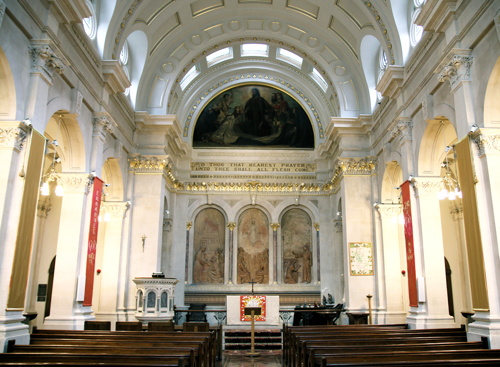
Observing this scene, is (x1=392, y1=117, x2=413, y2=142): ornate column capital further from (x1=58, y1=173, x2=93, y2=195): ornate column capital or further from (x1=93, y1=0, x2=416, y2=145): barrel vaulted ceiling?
(x1=58, y1=173, x2=93, y2=195): ornate column capital

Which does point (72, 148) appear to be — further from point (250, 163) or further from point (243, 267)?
point (243, 267)

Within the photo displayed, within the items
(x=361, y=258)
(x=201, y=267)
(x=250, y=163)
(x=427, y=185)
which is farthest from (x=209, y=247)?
(x=427, y=185)

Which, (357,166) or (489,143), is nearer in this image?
(489,143)

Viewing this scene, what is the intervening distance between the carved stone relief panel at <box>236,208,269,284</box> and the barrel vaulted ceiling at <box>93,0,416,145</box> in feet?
16.7

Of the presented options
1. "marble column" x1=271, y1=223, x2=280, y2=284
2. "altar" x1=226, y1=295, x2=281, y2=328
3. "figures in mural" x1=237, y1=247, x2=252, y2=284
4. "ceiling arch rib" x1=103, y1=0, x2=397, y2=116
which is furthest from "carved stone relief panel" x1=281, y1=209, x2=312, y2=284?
"altar" x1=226, y1=295, x2=281, y2=328

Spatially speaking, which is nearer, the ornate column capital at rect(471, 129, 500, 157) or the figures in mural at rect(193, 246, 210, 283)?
the ornate column capital at rect(471, 129, 500, 157)

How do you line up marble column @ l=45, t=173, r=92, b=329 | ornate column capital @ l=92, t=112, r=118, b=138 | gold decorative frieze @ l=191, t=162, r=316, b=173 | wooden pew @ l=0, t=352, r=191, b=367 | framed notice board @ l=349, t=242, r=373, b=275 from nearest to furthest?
wooden pew @ l=0, t=352, r=191, b=367
marble column @ l=45, t=173, r=92, b=329
ornate column capital @ l=92, t=112, r=118, b=138
framed notice board @ l=349, t=242, r=373, b=275
gold decorative frieze @ l=191, t=162, r=316, b=173

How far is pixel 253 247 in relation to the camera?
21500mm

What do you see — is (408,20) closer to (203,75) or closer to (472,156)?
(472,156)

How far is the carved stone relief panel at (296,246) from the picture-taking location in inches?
830

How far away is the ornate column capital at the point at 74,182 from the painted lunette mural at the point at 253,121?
10254 millimetres

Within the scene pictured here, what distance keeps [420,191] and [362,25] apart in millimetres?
6829

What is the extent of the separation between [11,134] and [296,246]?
15.0 m

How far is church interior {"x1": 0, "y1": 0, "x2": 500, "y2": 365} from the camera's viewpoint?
932cm
